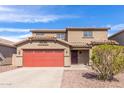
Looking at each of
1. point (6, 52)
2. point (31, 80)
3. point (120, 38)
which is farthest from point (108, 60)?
point (6, 52)

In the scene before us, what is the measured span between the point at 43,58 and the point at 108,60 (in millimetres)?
12019

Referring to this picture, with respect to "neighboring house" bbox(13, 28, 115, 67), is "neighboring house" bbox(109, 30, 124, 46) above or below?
above

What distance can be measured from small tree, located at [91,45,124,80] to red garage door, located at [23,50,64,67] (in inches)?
420

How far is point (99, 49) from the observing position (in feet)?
45.0

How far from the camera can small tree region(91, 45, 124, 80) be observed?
43.9 ft

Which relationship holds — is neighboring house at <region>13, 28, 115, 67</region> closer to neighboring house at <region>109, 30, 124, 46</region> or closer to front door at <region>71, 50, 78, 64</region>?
front door at <region>71, 50, 78, 64</region>

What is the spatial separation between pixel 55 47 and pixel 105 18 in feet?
44.4

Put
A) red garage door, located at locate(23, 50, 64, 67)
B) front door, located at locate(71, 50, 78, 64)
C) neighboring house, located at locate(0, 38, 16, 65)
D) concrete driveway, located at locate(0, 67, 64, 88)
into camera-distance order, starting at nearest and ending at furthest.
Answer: concrete driveway, located at locate(0, 67, 64, 88), red garage door, located at locate(23, 50, 64, 67), neighboring house, located at locate(0, 38, 16, 65), front door, located at locate(71, 50, 78, 64)

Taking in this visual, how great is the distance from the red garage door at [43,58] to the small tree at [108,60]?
35.0 feet

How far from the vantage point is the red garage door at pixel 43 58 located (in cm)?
2447

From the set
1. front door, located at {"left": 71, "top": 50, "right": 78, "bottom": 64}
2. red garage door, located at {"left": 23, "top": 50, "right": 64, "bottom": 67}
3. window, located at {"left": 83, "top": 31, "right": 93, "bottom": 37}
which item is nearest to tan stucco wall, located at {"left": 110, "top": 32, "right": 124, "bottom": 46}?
window, located at {"left": 83, "top": 31, "right": 93, "bottom": 37}

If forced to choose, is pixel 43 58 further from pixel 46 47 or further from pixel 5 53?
pixel 5 53

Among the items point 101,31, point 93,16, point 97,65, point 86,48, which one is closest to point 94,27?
point 101,31

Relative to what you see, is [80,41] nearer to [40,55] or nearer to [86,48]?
[86,48]
